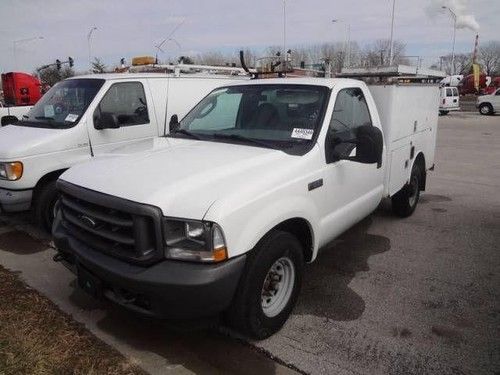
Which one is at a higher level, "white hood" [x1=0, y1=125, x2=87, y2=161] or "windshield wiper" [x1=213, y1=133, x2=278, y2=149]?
"windshield wiper" [x1=213, y1=133, x2=278, y2=149]

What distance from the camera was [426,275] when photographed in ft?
14.7

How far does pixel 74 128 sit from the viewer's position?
5.53 m

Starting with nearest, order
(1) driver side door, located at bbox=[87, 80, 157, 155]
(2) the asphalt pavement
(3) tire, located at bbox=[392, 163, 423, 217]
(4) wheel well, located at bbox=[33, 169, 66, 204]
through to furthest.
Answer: (2) the asphalt pavement
(4) wheel well, located at bbox=[33, 169, 66, 204]
(1) driver side door, located at bbox=[87, 80, 157, 155]
(3) tire, located at bbox=[392, 163, 423, 217]

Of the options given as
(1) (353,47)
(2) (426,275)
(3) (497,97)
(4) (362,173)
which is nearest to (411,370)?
(2) (426,275)

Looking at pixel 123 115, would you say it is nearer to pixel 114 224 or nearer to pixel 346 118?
pixel 346 118

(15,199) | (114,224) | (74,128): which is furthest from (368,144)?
(15,199)

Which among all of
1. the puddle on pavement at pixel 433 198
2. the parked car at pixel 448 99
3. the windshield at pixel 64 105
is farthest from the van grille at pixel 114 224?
the parked car at pixel 448 99

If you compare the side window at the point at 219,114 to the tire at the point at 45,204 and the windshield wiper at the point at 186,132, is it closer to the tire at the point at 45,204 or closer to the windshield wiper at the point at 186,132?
the windshield wiper at the point at 186,132

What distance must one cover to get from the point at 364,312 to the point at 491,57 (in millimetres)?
103829

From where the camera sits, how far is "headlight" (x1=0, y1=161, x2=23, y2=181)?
502 cm

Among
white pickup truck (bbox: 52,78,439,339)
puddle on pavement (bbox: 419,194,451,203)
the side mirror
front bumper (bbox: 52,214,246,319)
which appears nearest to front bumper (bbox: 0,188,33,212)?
white pickup truck (bbox: 52,78,439,339)

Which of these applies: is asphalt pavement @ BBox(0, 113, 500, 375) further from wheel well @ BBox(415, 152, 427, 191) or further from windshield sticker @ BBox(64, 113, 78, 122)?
windshield sticker @ BBox(64, 113, 78, 122)

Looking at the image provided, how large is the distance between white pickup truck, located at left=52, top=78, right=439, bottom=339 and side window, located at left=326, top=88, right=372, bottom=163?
0.04ft

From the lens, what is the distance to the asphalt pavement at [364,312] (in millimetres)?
3096
